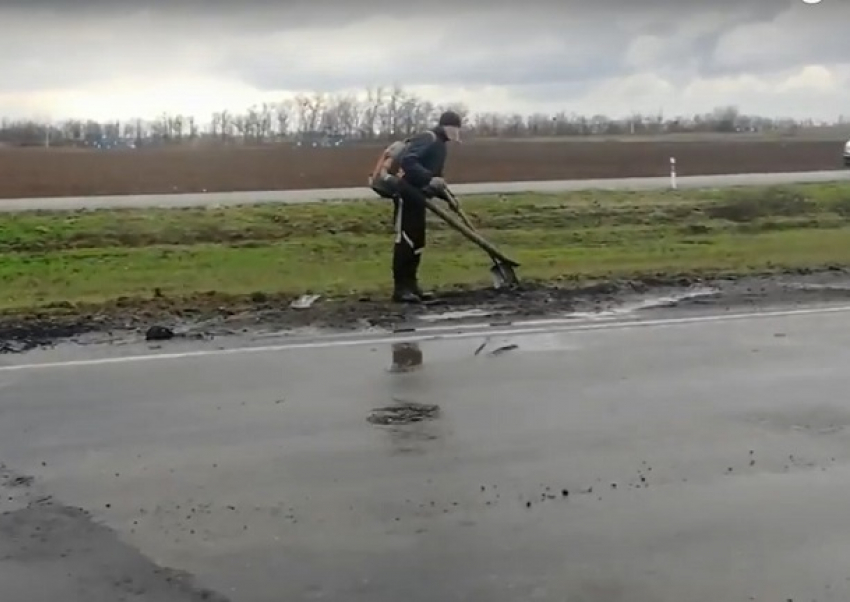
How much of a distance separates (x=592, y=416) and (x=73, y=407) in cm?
Result: 311

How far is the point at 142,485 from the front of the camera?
6.05m

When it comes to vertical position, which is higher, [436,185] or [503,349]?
[436,185]

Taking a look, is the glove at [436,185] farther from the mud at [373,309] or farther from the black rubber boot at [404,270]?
the mud at [373,309]

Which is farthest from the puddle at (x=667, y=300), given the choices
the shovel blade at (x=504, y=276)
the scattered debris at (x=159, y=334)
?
the scattered debris at (x=159, y=334)

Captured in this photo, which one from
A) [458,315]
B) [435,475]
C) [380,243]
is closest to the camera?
[435,475]

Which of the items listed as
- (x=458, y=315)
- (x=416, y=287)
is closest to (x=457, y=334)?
(x=458, y=315)

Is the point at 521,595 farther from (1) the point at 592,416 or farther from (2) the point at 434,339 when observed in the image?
(2) the point at 434,339

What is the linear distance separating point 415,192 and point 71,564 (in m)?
7.26

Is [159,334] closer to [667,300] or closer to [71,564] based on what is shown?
[667,300]

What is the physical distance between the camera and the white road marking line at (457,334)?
9133mm

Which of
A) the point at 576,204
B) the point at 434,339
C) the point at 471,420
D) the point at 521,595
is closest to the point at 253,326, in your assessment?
the point at 434,339

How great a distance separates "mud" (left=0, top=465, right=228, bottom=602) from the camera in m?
4.68

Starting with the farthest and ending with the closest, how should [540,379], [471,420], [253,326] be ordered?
[253,326] < [540,379] < [471,420]

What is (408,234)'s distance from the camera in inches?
472
